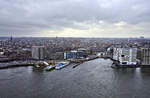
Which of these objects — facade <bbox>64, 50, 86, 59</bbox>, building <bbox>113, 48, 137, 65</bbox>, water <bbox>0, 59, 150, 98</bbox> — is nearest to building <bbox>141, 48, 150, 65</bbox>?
building <bbox>113, 48, 137, 65</bbox>

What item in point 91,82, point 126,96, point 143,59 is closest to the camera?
point 126,96

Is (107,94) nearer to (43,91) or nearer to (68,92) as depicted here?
(68,92)

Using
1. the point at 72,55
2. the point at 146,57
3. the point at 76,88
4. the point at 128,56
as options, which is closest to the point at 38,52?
the point at 72,55

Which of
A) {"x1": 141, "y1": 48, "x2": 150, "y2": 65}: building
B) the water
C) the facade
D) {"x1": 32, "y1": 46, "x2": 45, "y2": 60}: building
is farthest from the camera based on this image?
the facade

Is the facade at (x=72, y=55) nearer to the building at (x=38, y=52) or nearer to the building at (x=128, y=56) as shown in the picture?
the building at (x=38, y=52)

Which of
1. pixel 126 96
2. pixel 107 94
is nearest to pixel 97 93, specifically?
pixel 107 94

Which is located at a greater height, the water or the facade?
the facade

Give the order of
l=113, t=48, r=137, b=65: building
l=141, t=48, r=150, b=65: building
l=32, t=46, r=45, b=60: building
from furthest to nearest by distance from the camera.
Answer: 1. l=32, t=46, r=45, b=60: building
2. l=113, t=48, r=137, b=65: building
3. l=141, t=48, r=150, b=65: building

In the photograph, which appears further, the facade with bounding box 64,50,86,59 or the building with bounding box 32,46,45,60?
the facade with bounding box 64,50,86,59

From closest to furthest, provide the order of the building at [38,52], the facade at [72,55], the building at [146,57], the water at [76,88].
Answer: the water at [76,88] < the building at [146,57] < the building at [38,52] < the facade at [72,55]

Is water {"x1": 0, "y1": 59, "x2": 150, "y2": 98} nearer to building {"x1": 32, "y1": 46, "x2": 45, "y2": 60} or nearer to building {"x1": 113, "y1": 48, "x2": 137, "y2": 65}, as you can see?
building {"x1": 113, "y1": 48, "x2": 137, "y2": 65}

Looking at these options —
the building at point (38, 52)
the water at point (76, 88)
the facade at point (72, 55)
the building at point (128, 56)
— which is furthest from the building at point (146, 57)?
the building at point (38, 52)
